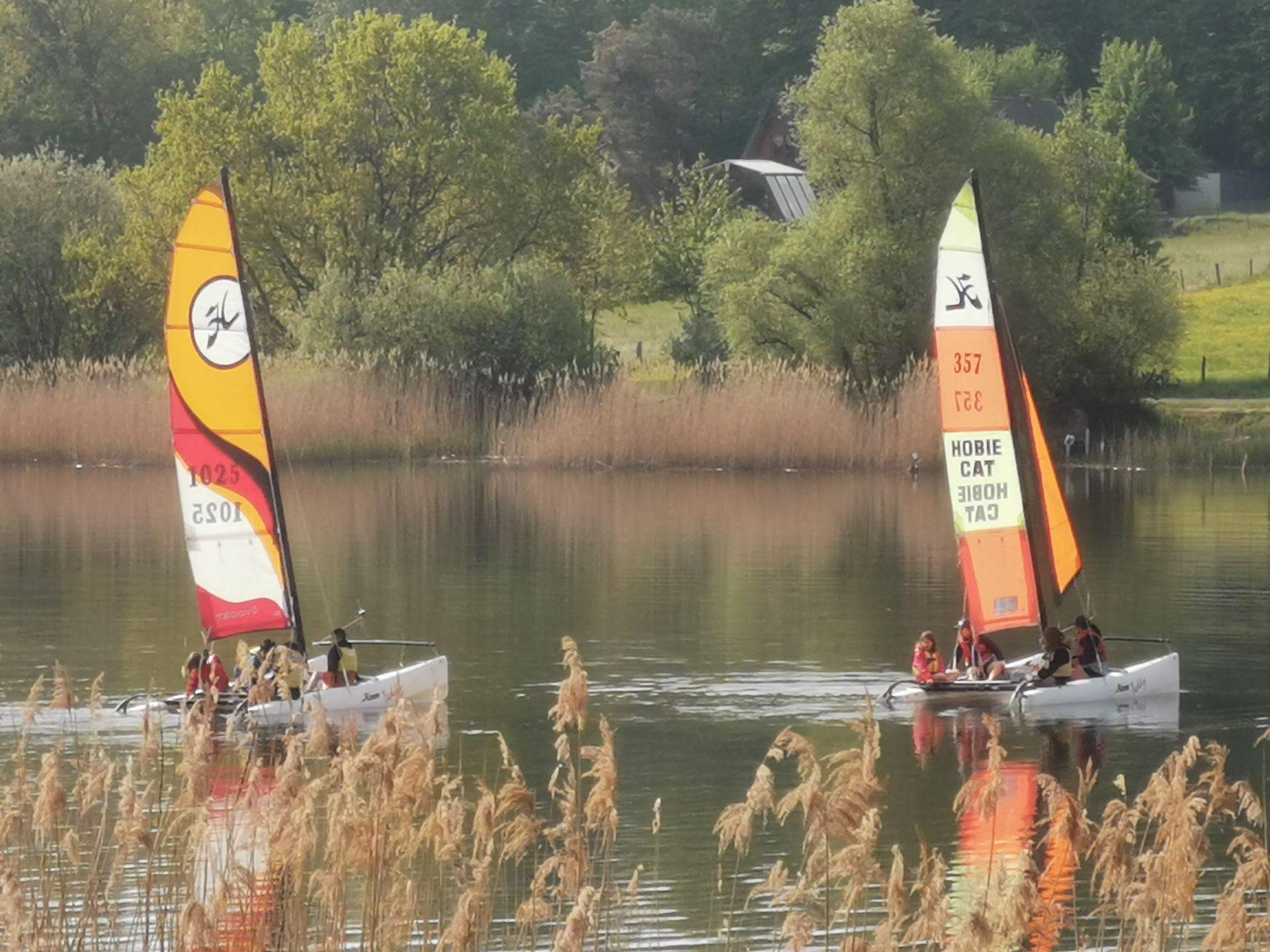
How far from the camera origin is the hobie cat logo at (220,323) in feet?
72.2

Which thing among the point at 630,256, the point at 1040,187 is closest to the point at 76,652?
the point at 1040,187

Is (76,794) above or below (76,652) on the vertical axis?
above

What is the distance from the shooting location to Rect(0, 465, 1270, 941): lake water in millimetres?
20953

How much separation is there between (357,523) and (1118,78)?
55.1 meters

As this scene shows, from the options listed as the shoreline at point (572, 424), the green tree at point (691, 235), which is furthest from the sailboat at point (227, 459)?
the green tree at point (691, 235)

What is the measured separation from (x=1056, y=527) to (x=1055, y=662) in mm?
1953

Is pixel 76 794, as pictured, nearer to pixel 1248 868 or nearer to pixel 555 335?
pixel 1248 868

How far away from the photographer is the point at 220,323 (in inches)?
870

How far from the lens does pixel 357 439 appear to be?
183ft

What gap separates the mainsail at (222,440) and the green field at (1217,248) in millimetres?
54902

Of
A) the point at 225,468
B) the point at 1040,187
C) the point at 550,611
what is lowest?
the point at 550,611

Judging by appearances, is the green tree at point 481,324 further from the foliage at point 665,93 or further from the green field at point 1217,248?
the foliage at point 665,93

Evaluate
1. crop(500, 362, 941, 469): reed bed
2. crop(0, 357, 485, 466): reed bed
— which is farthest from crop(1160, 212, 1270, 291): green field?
crop(0, 357, 485, 466): reed bed

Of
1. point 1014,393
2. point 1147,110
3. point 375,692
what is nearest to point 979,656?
point 1014,393
